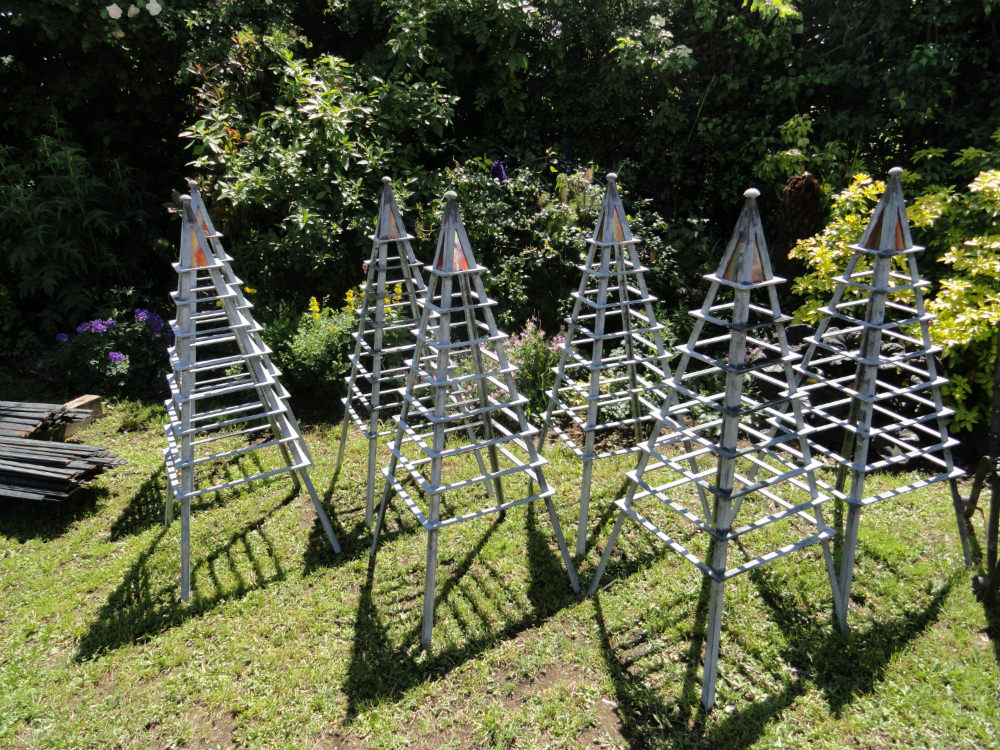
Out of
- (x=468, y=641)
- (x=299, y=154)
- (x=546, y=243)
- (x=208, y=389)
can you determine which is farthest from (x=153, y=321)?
(x=468, y=641)

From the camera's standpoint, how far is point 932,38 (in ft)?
23.1

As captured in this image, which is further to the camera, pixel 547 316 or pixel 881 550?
pixel 547 316

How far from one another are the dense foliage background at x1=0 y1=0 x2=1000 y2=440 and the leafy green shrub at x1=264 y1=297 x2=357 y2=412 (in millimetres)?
262

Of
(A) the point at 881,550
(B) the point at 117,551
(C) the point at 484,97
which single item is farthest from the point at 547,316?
(B) the point at 117,551

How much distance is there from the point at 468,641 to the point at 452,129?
7167mm

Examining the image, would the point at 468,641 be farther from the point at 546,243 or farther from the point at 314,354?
the point at 546,243

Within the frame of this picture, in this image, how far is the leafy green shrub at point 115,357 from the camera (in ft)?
22.5

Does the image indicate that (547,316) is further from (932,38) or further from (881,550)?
(932,38)

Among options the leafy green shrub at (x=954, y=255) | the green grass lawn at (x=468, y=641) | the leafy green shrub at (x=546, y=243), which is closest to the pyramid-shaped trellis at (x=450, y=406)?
the green grass lawn at (x=468, y=641)

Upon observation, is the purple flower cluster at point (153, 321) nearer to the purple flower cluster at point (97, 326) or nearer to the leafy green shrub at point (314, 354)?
the purple flower cluster at point (97, 326)

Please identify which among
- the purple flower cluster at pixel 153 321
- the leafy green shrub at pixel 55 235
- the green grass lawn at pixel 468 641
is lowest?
the green grass lawn at pixel 468 641

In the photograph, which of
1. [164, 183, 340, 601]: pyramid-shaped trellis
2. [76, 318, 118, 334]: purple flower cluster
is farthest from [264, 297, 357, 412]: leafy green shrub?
[76, 318, 118, 334]: purple flower cluster

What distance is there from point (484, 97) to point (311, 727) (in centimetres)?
780

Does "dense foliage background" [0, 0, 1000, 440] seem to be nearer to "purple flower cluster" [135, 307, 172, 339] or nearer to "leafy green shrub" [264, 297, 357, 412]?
"leafy green shrub" [264, 297, 357, 412]
